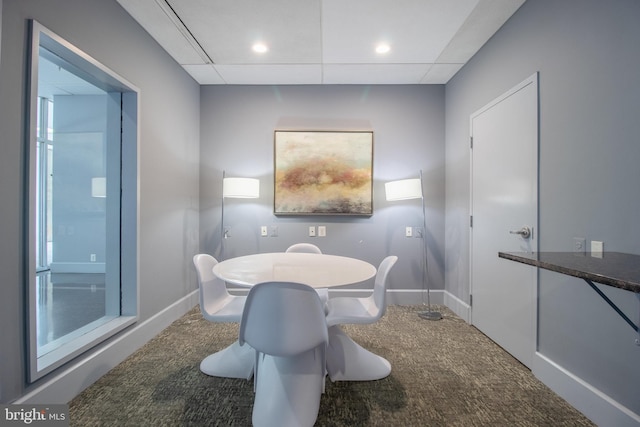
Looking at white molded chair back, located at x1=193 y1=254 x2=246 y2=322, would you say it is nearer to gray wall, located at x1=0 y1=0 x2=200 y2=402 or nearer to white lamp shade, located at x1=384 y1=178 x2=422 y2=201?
gray wall, located at x1=0 y1=0 x2=200 y2=402

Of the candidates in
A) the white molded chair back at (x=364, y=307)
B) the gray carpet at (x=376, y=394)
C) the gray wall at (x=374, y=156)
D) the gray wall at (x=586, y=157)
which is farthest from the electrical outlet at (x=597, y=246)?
the gray wall at (x=374, y=156)

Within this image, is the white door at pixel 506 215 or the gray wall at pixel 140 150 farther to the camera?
the white door at pixel 506 215

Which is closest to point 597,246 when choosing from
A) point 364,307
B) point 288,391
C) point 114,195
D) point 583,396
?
point 583,396

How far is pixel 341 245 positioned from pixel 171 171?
2.15m

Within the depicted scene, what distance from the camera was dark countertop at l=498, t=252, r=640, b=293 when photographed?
86 centimetres

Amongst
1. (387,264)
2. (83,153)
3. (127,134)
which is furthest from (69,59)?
(83,153)

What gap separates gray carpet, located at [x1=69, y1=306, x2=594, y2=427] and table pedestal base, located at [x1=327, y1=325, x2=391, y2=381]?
5cm

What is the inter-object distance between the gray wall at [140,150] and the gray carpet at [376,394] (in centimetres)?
41

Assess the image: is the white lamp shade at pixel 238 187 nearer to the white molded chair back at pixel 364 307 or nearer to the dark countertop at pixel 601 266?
the white molded chair back at pixel 364 307

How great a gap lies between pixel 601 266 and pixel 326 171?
2683 millimetres

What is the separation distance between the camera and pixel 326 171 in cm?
342

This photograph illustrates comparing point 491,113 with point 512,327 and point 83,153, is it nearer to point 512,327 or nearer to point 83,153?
point 512,327

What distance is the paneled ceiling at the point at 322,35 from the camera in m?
2.17

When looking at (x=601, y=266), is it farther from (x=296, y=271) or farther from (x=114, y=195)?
(x=114, y=195)
